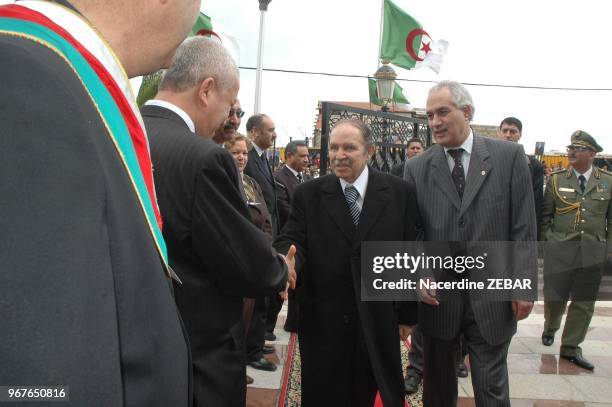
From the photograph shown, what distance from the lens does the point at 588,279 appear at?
4633mm

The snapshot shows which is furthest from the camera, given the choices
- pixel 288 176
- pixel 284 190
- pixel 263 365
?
pixel 288 176

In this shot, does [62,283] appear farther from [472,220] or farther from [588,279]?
[588,279]

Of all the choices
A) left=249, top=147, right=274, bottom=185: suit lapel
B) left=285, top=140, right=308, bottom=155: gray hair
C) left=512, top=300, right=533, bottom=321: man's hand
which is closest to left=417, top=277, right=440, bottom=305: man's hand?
left=512, top=300, right=533, bottom=321: man's hand

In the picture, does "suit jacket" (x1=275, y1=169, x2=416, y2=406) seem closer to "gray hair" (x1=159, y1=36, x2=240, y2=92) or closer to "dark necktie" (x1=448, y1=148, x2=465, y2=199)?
"dark necktie" (x1=448, y1=148, x2=465, y2=199)

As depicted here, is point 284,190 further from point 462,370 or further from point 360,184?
point 360,184

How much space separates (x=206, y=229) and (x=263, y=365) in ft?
9.00

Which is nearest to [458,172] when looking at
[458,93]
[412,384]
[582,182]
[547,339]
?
[458,93]

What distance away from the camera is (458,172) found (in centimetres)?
273

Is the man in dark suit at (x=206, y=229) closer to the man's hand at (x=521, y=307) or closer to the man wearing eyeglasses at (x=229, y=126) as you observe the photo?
the man wearing eyeglasses at (x=229, y=126)

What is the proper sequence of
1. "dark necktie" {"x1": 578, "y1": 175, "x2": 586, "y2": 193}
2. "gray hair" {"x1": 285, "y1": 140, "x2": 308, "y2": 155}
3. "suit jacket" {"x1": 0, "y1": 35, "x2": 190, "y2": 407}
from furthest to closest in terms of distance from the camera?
"gray hair" {"x1": 285, "y1": 140, "x2": 308, "y2": 155}
"dark necktie" {"x1": 578, "y1": 175, "x2": 586, "y2": 193}
"suit jacket" {"x1": 0, "y1": 35, "x2": 190, "y2": 407}

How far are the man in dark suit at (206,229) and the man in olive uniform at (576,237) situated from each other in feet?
12.9

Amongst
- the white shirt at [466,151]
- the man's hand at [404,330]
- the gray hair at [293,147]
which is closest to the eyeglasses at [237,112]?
the white shirt at [466,151]

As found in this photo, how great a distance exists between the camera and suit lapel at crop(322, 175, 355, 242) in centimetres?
259

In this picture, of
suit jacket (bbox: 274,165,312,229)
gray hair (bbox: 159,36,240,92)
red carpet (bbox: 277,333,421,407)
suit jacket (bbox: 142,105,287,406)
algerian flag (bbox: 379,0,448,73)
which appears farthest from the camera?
algerian flag (bbox: 379,0,448,73)
